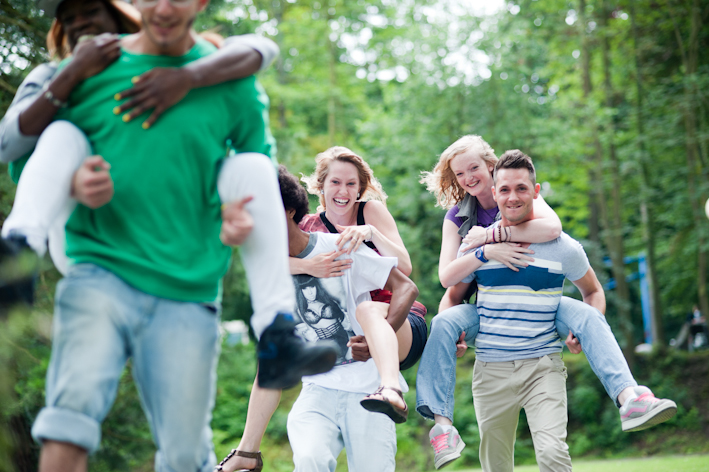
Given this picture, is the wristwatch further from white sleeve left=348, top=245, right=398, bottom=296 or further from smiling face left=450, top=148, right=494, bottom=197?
white sleeve left=348, top=245, right=398, bottom=296

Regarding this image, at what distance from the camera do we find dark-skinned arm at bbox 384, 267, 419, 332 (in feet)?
11.7

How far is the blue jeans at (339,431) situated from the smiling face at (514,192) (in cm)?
134

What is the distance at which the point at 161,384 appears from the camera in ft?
6.61

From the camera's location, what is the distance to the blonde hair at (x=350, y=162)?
4.05 m

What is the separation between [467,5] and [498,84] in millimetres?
1779

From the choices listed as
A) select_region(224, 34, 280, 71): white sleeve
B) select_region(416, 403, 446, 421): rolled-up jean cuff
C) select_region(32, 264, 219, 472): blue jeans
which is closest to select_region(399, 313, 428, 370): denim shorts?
select_region(416, 403, 446, 421): rolled-up jean cuff

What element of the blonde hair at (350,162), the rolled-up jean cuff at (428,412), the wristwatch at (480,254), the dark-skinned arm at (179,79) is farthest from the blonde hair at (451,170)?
the dark-skinned arm at (179,79)

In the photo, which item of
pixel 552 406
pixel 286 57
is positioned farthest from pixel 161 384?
pixel 286 57

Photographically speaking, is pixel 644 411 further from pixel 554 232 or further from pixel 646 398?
pixel 554 232

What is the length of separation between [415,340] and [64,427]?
7.99 feet

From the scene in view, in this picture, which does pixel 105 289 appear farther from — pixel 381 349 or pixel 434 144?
pixel 434 144

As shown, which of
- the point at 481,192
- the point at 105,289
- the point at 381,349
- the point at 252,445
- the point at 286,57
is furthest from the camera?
the point at 286,57

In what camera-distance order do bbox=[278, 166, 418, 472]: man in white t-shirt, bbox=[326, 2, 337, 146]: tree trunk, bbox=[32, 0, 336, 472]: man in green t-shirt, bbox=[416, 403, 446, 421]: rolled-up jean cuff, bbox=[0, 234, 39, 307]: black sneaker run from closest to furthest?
bbox=[0, 234, 39, 307]: black sneaker → bbox=[32, 0, 336, 472]: man in green t-shirt → bbox=[278, 166, 418, 472]: man in white t-shirt → bbox=[416, 403, 446, 421]: rolled-up jean cuff → bbox=[326, 2, 337, 146]: tree trunk

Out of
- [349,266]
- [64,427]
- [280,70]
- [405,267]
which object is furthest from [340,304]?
[280,70]
